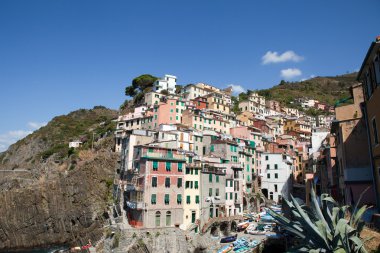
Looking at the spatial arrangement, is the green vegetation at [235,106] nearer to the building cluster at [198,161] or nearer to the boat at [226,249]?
the building cluster at [198,161]

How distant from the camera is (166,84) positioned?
9744cm

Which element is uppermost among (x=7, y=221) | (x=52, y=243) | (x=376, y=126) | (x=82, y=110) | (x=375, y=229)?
(x=82, y=110)

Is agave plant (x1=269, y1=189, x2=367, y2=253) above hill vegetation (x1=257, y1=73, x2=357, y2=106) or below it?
below

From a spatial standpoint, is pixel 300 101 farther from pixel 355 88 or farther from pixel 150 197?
pixel 355 88

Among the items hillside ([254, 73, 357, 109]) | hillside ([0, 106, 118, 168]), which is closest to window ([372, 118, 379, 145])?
hillside ([0, 106, 118, 168])

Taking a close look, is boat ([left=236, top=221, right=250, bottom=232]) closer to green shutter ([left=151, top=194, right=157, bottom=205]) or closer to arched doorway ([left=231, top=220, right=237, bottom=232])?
arched doorway ([left=231, top=220, right=237, bottom=232])

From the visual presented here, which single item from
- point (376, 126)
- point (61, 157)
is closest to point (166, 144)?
point (376, 126)

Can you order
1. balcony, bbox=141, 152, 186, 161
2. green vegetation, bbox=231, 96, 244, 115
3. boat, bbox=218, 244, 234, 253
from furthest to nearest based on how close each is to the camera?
green vegetation, bbox=231, 96, 244, 115, balcony, bbox=141, 152, 186, 161, boat, bbox=218, 244, 234, 253

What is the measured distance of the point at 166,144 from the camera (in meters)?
51.3

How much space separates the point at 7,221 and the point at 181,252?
140ft

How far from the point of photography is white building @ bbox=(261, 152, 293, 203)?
67.4m

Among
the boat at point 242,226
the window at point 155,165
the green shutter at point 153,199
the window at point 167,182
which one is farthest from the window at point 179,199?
the boat at point 242,226

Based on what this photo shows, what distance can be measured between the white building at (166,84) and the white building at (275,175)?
39.4 m

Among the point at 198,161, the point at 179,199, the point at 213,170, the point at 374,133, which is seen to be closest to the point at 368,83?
the point at 374,133
